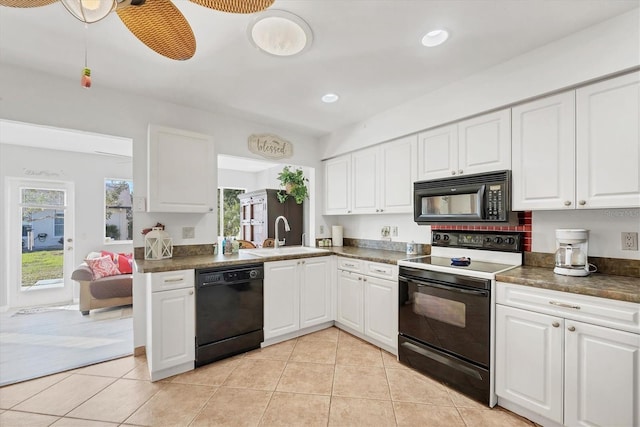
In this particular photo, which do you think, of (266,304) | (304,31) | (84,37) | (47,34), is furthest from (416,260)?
(47,34)

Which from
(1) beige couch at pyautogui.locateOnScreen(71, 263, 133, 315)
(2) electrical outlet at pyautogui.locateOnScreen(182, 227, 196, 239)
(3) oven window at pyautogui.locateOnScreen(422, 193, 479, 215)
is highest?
(3) oven window at pyautogui.locateOnScreen(422, 193, 479, 215)

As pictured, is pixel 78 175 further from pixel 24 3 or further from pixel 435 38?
pixel 435 38

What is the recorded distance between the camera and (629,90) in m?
1.69

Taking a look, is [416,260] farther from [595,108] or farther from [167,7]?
[167,7]

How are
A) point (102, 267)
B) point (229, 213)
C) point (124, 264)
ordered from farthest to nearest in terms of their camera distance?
point (229, 213)
point (124, 264)
point (102, 267)

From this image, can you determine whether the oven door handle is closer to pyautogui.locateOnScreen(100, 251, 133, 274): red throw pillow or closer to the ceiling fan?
the ceiling fan

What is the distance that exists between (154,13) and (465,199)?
93.6 inches

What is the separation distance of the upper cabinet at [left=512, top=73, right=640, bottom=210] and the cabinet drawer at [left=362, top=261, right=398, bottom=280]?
1.10m

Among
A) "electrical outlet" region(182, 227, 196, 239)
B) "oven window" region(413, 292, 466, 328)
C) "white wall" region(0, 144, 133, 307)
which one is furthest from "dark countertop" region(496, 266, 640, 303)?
"white wall" region(0, 144, 133, 307)

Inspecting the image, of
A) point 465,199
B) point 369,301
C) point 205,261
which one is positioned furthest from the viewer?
point 369,301

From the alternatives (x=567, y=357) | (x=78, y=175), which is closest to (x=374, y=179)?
(x=567, y=357)

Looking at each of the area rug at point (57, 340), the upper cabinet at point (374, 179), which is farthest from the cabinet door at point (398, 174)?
the area rug at point (57, 340)

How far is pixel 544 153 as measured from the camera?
6.61ft

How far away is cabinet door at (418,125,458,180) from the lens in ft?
8.27
